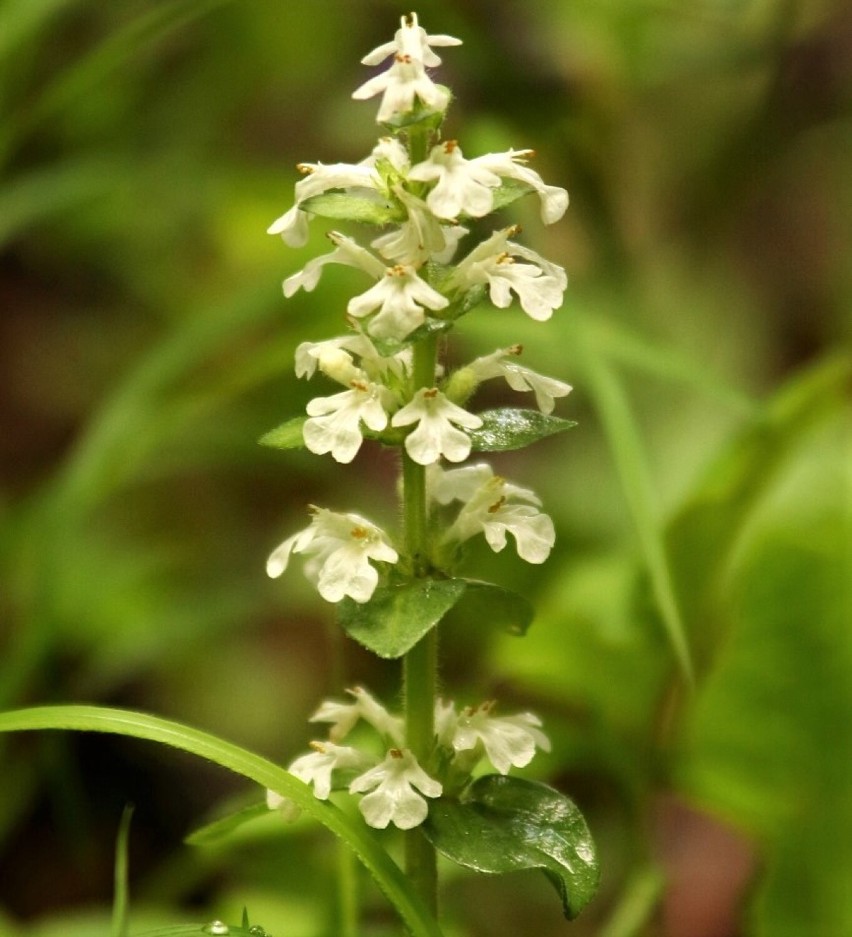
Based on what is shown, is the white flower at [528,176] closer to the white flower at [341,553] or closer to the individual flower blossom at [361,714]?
the white flower at [341,553]

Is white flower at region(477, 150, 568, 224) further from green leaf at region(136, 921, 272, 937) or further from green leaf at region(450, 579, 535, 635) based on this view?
green leaf at region(136, 921, 272, 937)

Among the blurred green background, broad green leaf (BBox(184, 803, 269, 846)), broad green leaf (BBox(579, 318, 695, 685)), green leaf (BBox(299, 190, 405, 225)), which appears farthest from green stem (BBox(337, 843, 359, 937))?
green leaf (BBox(299, 190, 405, 225))

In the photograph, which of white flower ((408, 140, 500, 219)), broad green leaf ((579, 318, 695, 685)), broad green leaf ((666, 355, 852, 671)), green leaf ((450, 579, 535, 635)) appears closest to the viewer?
white flower ((408, 140, 500, 219))

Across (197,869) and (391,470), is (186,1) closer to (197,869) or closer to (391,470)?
(197,869)

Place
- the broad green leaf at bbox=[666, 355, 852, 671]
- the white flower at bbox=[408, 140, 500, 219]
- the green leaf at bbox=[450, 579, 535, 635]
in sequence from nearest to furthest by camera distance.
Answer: the white flower at bbox=[408, 140, 500, 219] → the green leaf at bbox=[450, 579, 535, 635] → the broad green leaf at bbox=[666, 355, 852, 671]

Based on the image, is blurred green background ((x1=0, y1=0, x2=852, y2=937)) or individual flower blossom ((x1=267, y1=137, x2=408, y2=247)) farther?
blurred green background ((x1=0, y1=0, x2=852, y2=937))

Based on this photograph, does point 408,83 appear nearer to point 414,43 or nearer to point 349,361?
point 414,43

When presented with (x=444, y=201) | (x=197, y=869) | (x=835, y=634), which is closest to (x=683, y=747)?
(x=835, y=634)
